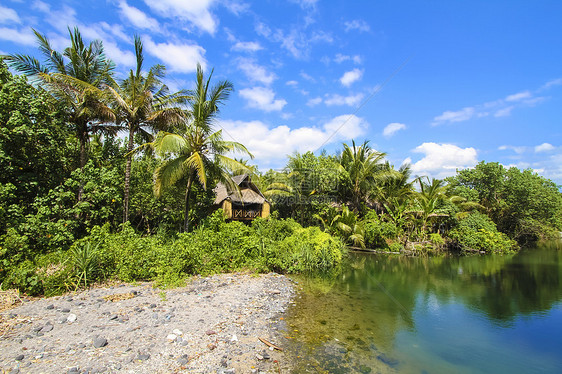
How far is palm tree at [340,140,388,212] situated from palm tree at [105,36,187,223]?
1334 centimetres

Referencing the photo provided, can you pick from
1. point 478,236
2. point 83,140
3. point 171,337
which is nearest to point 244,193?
point 83,140

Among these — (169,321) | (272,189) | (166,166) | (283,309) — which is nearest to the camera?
(169,321)

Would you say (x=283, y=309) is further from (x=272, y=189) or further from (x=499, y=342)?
(x=272, y=189)

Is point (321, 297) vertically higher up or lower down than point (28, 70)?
lower down

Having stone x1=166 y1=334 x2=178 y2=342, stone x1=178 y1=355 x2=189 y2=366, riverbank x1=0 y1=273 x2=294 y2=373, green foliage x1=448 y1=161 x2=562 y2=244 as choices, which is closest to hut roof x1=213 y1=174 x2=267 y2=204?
riverbank x1=0 y1=273 x2=294 y2=373

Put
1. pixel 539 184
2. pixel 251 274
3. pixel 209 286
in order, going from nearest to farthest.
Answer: pixel 209 286 < pixel 251 274 < pixel 539 184

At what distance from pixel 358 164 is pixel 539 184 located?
15534 mm

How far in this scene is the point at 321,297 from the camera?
809 centimetres

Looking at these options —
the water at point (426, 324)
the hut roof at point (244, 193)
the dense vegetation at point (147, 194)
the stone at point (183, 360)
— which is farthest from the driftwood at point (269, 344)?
the hut roof at point (244, 193)

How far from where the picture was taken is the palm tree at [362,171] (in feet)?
68.3

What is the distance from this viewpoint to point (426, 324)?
682 cm

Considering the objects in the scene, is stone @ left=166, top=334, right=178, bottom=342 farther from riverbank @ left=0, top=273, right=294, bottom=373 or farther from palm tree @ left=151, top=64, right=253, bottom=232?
palm tree @ left=151, top=64, right=253, bottom=232

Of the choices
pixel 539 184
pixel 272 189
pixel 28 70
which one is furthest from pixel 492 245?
pixel 28 70

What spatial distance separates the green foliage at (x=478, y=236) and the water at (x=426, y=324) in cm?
731
